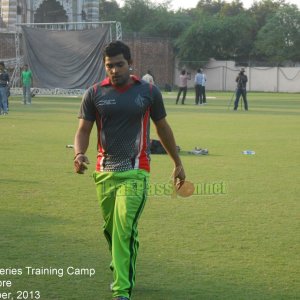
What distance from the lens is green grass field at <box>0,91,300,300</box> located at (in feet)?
20.3

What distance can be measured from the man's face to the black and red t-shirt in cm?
6

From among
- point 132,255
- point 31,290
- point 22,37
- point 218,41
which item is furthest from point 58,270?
point 218,41

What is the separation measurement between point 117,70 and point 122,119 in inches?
14.2

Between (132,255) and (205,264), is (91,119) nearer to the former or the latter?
(132,255)

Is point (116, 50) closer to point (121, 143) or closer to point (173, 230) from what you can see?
point (121, 143)

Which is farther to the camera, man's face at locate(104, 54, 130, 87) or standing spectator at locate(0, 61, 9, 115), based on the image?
standing spectator at locate(0, 61, 9, 115)

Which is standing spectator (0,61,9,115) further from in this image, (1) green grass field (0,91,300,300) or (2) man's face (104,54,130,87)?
(2) man's face (104,54,130,87)

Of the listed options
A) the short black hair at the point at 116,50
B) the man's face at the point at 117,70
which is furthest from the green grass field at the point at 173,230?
the short black hair at the point at 116,50

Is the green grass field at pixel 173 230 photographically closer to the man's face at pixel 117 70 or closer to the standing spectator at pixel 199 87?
the man's face at pixel 117 70

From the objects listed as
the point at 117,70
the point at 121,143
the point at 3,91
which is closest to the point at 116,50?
the point at 117,70

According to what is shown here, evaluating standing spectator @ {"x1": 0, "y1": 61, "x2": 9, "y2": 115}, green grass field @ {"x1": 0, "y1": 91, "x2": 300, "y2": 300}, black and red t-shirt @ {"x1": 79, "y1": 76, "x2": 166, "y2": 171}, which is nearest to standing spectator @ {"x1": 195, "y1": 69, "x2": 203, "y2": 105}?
standing spectator @ {"x1": 0, "y1": 61, "x2": 9, "y2": 115}

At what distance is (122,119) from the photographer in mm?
5723

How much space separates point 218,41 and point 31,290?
2525 inches

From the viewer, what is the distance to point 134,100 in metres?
5.72
